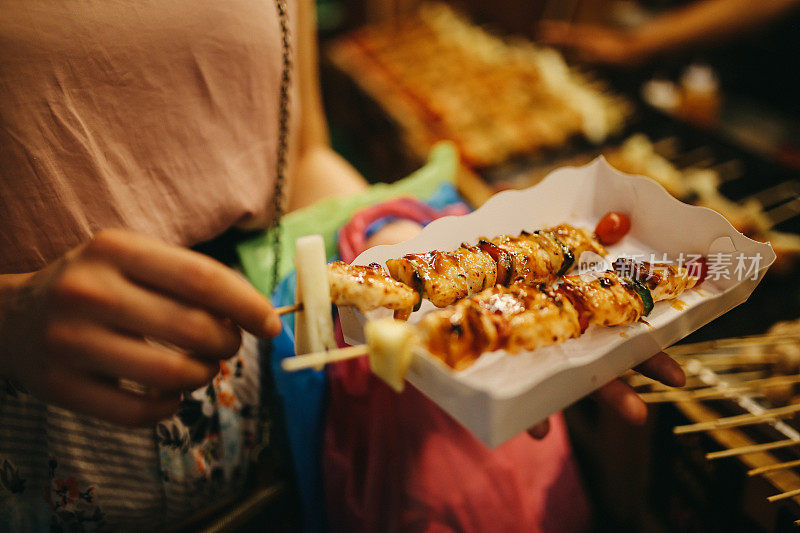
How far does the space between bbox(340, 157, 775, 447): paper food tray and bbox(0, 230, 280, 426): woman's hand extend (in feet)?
1.42

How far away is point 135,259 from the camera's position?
31.8 inches

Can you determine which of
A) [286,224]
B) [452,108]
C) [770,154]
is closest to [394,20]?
[452,108]

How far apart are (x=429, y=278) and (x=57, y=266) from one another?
851 millimetres

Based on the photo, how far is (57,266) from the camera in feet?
2.79

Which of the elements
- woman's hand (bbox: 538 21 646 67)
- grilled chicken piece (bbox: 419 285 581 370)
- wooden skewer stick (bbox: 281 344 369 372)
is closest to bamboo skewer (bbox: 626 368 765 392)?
grilled chicken piece (bbox: 419 285 581 370)

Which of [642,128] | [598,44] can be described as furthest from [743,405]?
[598,44]

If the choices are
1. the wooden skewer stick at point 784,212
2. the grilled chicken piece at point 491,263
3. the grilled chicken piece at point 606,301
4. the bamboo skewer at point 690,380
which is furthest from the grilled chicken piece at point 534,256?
the wooden skewer stick at point 784,212

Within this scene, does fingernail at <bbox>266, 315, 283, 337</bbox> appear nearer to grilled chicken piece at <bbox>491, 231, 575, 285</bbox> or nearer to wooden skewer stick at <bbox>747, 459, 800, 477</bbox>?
grilled chicken piece at <bbox>491, 231, 575, 285</bbox>

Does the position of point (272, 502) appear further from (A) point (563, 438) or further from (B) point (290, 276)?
(A) point (563, 438)

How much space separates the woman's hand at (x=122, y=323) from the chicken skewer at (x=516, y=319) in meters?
0.19

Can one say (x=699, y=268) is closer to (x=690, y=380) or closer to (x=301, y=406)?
(x=690, y=380)

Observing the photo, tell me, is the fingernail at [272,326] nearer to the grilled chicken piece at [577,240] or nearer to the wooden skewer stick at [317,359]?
the wooden skewer stick at [317,359]

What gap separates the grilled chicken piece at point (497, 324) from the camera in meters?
1.12

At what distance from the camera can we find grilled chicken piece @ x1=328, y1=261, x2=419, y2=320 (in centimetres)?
114
